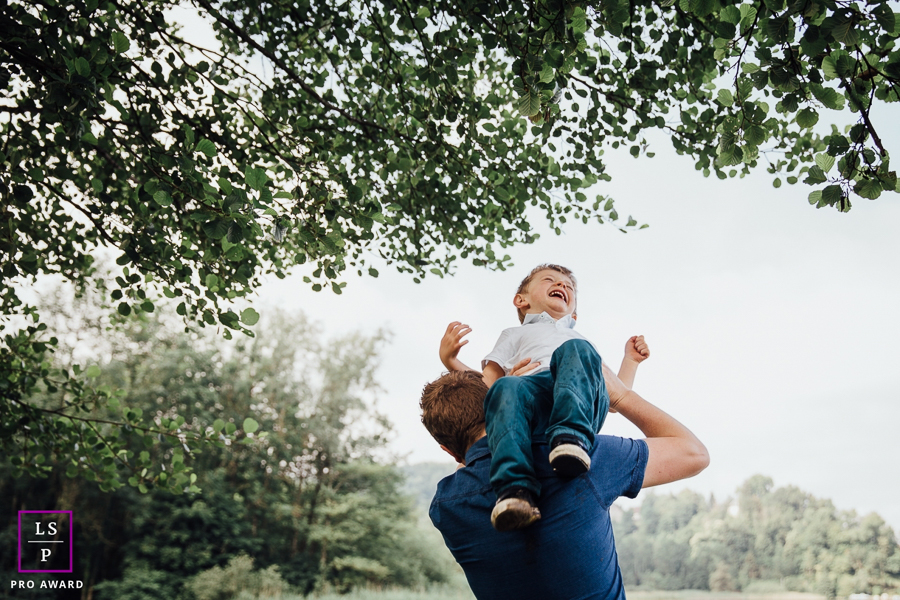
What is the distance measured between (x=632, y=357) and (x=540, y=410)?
2.85 feet

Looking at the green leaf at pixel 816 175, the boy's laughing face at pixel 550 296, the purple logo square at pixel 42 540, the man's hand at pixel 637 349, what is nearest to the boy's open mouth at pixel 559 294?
the boy's laughing face at pixel 550 296

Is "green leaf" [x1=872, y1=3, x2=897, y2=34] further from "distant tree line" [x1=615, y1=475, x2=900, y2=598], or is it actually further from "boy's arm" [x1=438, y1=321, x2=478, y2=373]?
"distant tree line" [x1=615, y1=475, x2=900, y2=598]

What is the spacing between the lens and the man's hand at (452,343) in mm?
2621

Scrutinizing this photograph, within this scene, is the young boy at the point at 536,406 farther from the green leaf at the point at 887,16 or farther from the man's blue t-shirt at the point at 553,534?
the green leaf at the point at 887,16

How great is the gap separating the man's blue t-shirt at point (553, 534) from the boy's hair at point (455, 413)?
0.65 ft

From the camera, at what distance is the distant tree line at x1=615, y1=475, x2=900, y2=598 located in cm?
2186

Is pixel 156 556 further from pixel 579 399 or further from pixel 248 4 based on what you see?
pixel 579 399

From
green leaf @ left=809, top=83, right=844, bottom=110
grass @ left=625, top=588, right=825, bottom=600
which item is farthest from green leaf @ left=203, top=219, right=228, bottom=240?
grass @ left=625, top=588, right=825, bottom=600

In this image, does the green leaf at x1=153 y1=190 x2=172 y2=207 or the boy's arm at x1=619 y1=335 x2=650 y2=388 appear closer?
the green leaf at x1=153 y1=190 x2=172 y2=207

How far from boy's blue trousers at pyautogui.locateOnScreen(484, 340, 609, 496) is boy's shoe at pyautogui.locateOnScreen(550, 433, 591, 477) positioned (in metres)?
0.06

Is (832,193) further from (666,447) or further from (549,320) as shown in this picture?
(549,320)

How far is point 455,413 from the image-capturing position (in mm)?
1999

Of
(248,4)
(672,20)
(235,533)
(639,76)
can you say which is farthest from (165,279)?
(235,533)

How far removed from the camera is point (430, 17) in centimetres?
348
